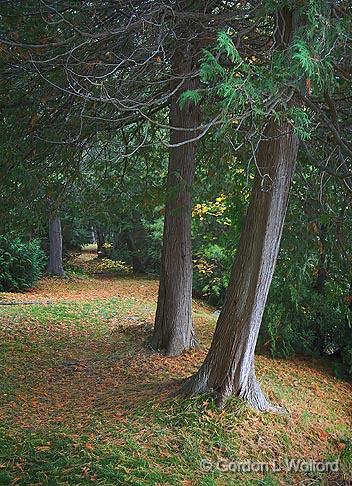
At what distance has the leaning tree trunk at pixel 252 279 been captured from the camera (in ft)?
15.0

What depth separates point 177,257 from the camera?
6.88m

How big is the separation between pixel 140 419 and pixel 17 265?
30.0 ft

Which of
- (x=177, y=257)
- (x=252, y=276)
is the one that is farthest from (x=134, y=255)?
(x=252, y=276)

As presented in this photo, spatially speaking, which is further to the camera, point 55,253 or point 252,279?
point 55,253

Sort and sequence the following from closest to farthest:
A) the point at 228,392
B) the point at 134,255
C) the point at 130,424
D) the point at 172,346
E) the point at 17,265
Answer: the point at 130,424, the point at 228,392, the point at 172,346, the point at 17,265, the point at 134,255

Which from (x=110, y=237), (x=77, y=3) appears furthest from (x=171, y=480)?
(x=110, y=237)

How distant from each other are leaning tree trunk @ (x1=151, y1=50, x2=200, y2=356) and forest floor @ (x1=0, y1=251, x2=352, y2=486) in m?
0.28

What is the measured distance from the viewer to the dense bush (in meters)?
12.8

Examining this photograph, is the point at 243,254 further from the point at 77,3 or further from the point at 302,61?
the point at 77,3

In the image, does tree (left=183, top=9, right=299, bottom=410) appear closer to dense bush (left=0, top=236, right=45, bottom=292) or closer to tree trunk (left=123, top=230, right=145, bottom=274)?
dense bush (left=0, top=236, right=45, bottom=292)

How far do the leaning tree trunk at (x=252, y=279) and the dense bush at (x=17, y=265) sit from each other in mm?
8765

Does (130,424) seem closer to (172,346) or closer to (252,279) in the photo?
(252,279)

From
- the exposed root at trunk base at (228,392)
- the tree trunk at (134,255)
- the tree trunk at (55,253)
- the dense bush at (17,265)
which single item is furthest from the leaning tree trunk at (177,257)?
the tree trunk at (134,255)

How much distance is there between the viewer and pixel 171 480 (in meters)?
3.68
